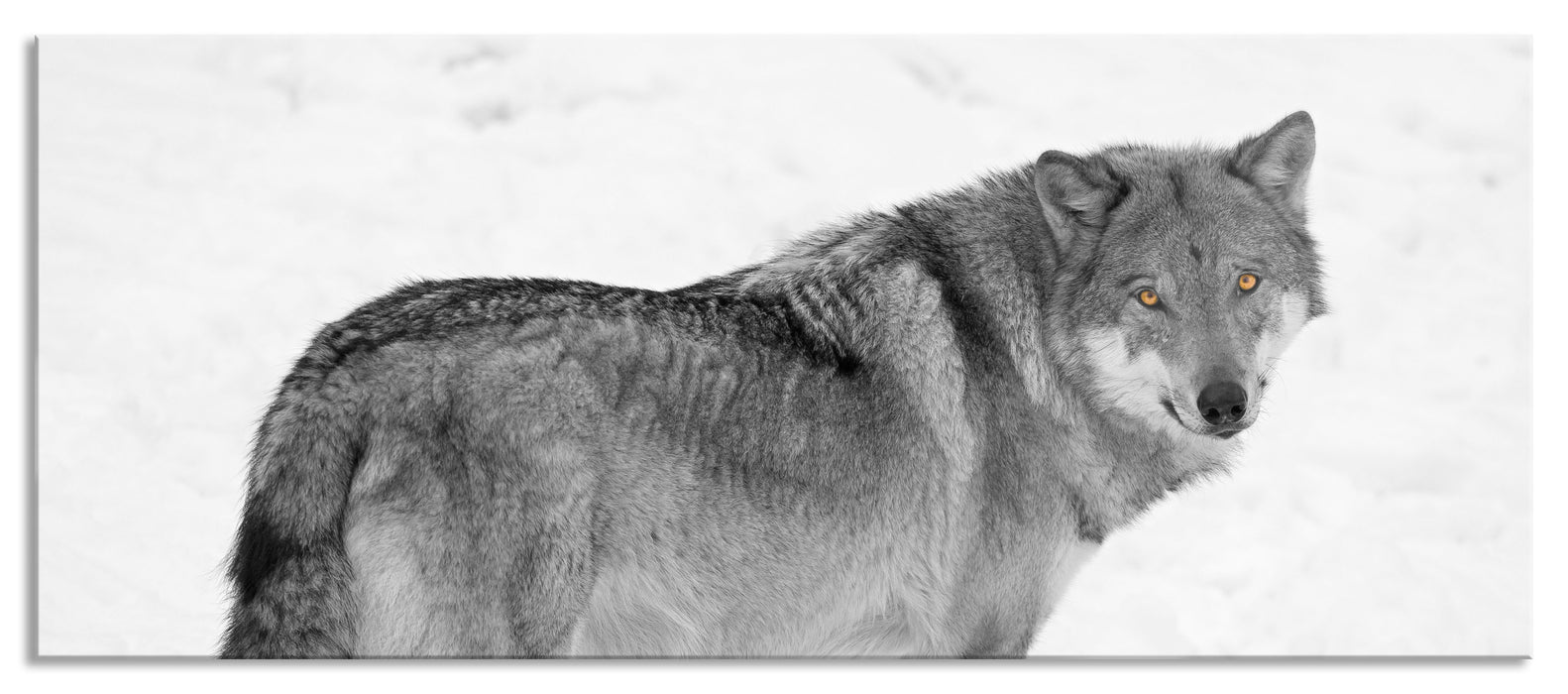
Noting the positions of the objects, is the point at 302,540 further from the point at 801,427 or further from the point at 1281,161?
the point at 1281,161

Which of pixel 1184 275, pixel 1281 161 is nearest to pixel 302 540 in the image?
pixel 1184 275

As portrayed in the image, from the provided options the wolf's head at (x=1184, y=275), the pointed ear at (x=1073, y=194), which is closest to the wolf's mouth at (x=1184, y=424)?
the wolf's head at (x=1184, y=275)

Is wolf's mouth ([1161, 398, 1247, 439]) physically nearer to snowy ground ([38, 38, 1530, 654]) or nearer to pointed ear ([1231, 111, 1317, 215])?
pointed ear ([1231, 111, 1317, 215])

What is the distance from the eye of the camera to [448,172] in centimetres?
632

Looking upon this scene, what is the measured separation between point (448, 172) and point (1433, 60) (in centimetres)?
438

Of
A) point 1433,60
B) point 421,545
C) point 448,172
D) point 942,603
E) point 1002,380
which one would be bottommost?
point 942,603

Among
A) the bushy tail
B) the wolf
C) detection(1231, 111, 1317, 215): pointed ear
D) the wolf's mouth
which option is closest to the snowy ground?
the wolf's mouth

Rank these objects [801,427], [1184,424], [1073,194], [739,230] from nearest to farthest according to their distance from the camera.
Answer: [801,427] < [1184,424] < [1073,194] < [739,230]

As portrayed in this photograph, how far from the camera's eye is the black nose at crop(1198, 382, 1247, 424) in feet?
11.5

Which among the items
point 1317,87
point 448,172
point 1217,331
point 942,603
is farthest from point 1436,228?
point 448,172

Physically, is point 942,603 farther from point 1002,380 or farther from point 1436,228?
point 1436,228

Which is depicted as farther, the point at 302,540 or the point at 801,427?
the point at 801,427

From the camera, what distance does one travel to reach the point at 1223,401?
138 inches

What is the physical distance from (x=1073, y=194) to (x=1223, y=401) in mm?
746
